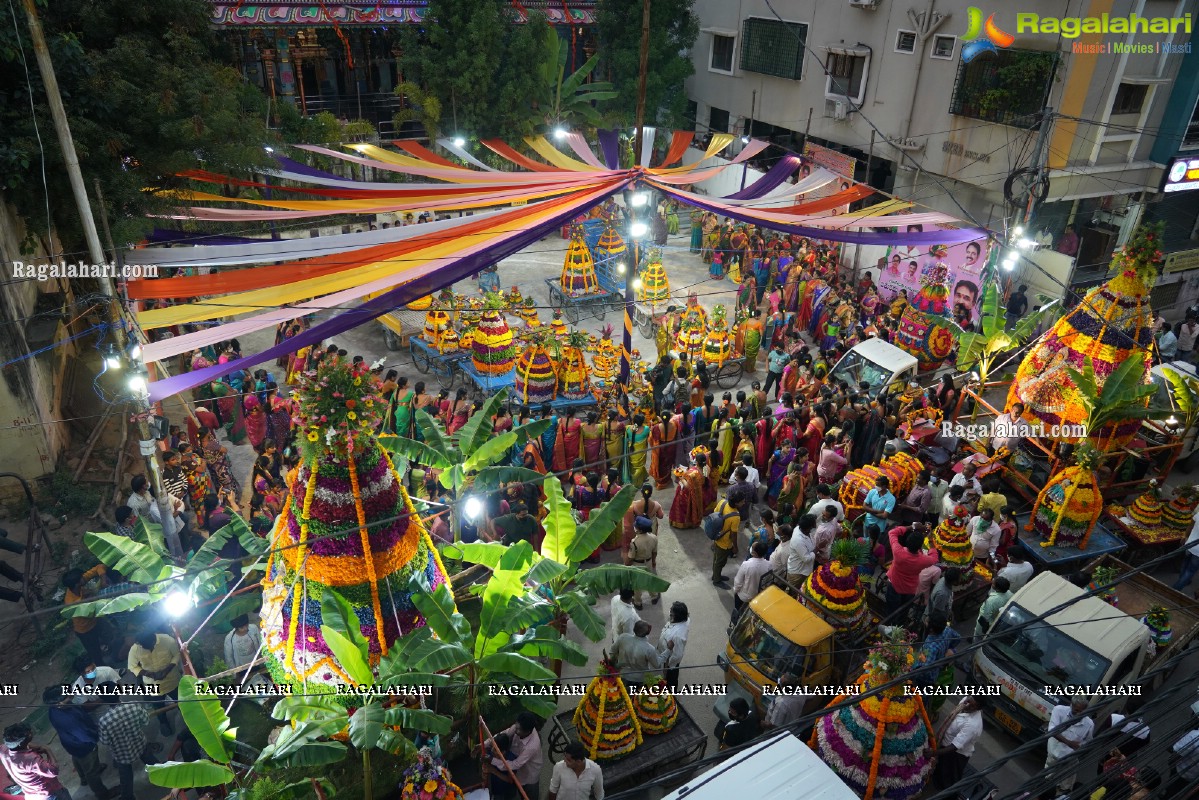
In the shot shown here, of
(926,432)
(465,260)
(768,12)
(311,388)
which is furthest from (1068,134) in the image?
(311,388)

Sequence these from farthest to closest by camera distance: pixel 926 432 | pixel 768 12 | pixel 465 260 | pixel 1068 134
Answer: pixel 768 12 → pixel 1068 134 → pixel 926 432 → pixel 465 260

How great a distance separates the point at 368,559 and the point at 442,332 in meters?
7.50

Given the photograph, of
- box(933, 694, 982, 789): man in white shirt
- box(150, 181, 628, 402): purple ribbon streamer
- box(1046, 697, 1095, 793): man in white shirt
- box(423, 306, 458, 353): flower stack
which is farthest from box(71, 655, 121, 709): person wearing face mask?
box(423, 306, 458, 353): flower stack

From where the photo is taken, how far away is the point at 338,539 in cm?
494

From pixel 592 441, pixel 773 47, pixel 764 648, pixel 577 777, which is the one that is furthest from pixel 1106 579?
pixel 773 47

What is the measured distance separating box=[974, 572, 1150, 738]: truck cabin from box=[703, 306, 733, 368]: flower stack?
6238 millimetres

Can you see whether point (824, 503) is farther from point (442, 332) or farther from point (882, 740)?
point (442, 332)

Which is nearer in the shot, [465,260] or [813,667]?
[813,667]

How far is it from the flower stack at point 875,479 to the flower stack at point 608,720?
3748mm

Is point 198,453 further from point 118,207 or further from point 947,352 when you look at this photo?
point 947,352

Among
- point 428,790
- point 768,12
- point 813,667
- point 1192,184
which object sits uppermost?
point 768,12

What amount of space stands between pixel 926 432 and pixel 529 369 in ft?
16.9

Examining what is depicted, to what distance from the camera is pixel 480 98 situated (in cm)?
1728

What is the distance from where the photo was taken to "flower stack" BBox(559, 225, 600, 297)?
576 inches
